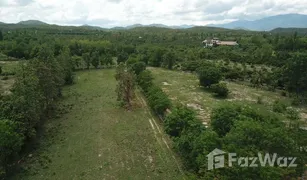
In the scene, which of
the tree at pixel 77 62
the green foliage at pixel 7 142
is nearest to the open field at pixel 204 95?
the green foliage at pixel 7 142

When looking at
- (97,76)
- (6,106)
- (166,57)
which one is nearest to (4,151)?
(6,106)

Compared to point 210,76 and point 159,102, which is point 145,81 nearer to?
point 159,102

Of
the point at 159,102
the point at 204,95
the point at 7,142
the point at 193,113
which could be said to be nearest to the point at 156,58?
the point at 204,95

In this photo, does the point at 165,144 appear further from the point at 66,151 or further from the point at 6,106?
the point at 6,106

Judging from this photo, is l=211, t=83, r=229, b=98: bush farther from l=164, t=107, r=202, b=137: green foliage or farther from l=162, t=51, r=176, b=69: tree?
l=162, t=51, r=176, b=69: tree

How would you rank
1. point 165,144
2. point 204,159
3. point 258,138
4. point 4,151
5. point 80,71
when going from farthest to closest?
1. point 80,71
2. point 165,144
3. point 4,151
4. point 204,159
5. point 258,138

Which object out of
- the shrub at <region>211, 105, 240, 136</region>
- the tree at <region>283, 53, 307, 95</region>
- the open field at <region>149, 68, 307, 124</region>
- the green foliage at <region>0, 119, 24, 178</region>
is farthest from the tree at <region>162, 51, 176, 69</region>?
the green foliage at <region>0, 119, 24, 178</region>

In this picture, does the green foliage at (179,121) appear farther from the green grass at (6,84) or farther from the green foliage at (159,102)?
the green grass at (6,84)
